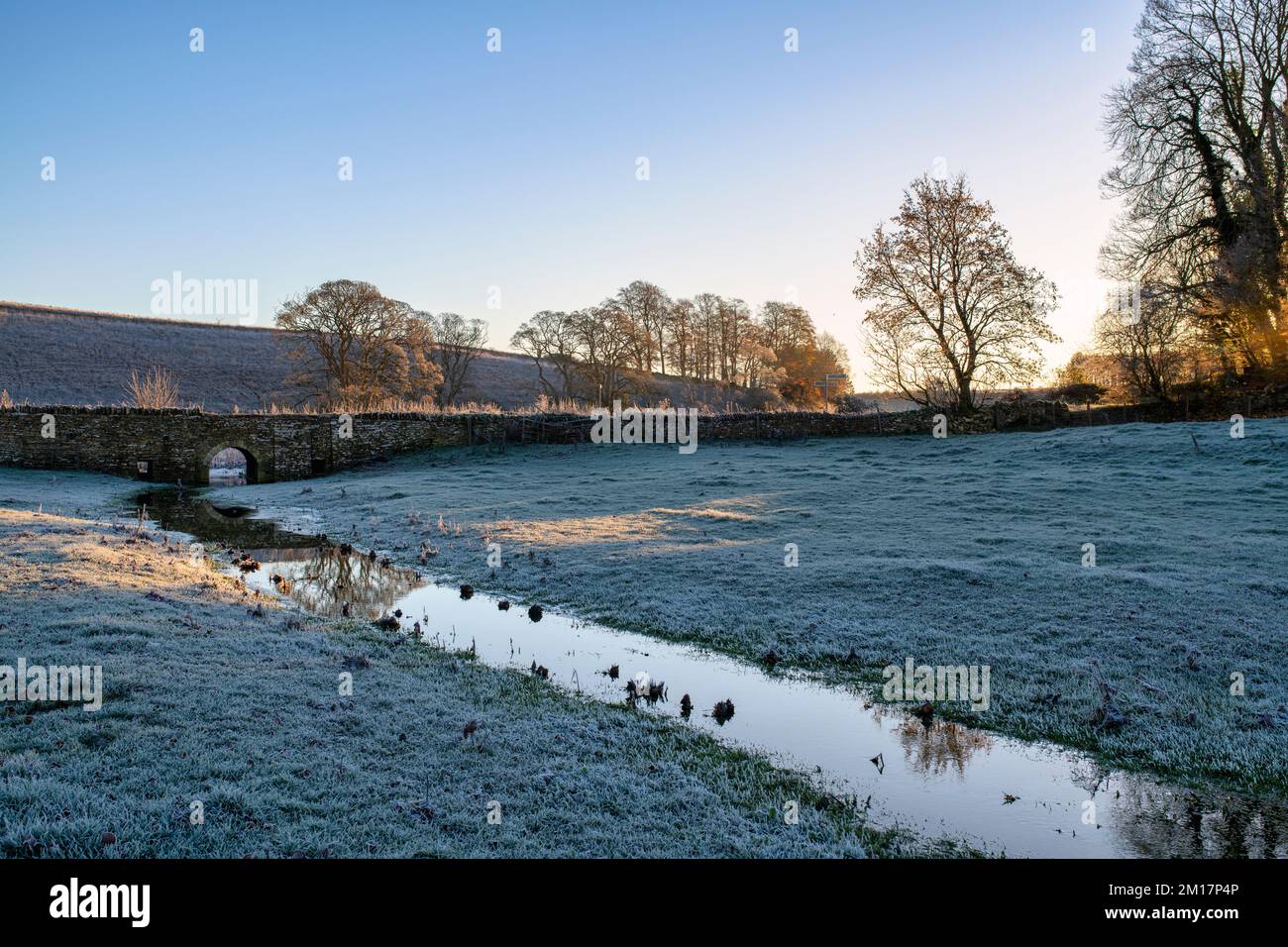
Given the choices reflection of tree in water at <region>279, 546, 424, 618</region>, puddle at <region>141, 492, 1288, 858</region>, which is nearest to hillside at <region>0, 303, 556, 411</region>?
reflection of tree in water at <region>279, 546, 424, 618</region>

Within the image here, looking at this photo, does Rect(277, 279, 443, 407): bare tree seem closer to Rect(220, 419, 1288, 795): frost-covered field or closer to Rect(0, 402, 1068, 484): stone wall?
Rect(0, 402, 1068, 484): stone wall

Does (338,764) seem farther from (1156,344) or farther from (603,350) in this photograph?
(603,350)

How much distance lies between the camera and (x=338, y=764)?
16.2 ft

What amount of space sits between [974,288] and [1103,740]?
105 feet

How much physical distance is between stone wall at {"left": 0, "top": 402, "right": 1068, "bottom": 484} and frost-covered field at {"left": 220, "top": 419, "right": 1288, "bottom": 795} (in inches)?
306

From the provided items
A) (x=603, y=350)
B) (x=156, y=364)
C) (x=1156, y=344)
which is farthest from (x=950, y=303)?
(x=156, y=364)

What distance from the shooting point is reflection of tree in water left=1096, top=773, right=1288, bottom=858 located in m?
4.45

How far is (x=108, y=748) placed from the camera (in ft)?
15.9

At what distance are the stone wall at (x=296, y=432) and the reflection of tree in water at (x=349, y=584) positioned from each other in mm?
20406
